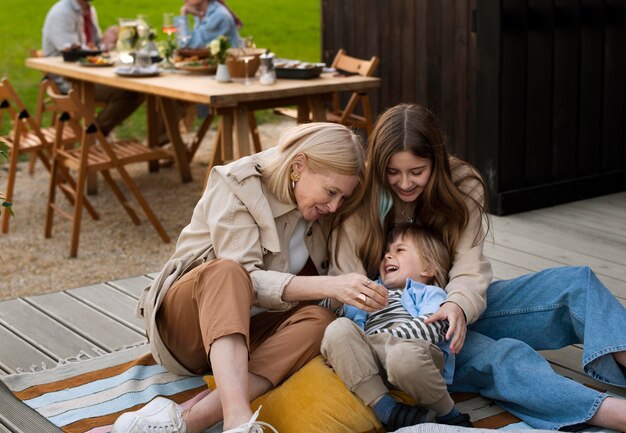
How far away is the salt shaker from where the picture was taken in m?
5.25

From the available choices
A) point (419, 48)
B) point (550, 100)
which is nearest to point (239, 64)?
point (419, 48)

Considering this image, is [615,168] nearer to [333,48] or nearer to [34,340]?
[333,48]

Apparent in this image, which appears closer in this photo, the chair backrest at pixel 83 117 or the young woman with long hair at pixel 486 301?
the young woman with long hair at pixel 486 301

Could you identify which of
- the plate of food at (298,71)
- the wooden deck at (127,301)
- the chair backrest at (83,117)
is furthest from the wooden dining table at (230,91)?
the wooden deck at (127,301)

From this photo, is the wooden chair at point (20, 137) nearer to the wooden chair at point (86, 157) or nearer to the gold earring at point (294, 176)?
the wooden chair at point (86, 157)

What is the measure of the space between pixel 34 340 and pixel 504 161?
9.35ft

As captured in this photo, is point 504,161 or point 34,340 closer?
point 34,340

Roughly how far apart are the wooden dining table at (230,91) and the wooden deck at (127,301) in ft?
3.63

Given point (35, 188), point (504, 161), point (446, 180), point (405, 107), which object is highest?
point (405, 107)

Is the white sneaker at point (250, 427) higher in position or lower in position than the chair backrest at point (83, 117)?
lower

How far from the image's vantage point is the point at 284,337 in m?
2.75

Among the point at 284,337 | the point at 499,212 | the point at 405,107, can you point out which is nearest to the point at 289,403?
the point at 284,337

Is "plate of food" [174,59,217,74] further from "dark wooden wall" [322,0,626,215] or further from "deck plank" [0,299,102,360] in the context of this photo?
"deck plank" [0,299,102,360]

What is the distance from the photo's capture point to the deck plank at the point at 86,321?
3.54 metres
